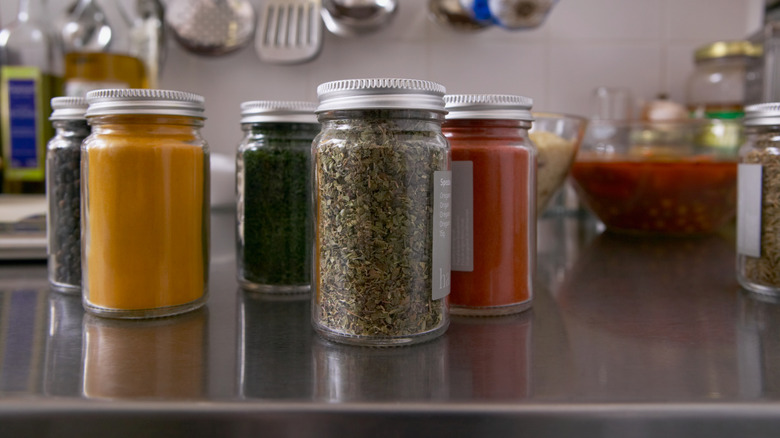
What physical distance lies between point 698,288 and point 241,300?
485 millimetres

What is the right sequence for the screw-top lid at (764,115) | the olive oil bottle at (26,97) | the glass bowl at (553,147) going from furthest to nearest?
the olive oil bottle at (26,97) → the glass bowl at (553,147) → the screw-top lid at (764,115)

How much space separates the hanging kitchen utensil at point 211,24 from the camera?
4.44 feet

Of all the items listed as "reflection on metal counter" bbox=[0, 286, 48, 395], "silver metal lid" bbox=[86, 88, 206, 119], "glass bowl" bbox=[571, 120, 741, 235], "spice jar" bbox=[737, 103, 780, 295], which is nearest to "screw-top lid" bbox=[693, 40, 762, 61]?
"glass bowl" bbox=[571, 120, 741, 235]

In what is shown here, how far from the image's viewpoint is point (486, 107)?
Result: 0.56m

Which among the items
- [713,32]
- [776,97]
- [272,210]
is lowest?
[272,210]

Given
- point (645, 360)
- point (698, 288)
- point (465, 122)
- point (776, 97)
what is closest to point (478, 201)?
point (465, 122)

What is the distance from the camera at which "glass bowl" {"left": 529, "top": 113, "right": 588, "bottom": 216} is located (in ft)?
3.33

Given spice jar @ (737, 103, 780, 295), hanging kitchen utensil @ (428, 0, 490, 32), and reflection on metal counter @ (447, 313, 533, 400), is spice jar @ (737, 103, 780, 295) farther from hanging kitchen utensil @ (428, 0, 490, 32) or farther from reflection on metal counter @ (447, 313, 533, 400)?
hanging kitchen utensil @ (428, 0, 490, 32)

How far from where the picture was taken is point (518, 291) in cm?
60

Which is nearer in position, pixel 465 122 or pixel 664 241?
pixel 465 122

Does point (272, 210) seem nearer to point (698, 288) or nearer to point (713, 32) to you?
point (698, 288)

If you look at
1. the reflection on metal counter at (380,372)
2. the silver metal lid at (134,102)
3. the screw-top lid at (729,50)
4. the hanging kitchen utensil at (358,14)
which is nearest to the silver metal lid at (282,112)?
the silver metal lid at (134,102)

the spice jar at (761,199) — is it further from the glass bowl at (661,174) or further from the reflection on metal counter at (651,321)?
the glass bowl at (661,174)

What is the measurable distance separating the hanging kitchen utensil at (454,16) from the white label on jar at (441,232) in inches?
37.3
